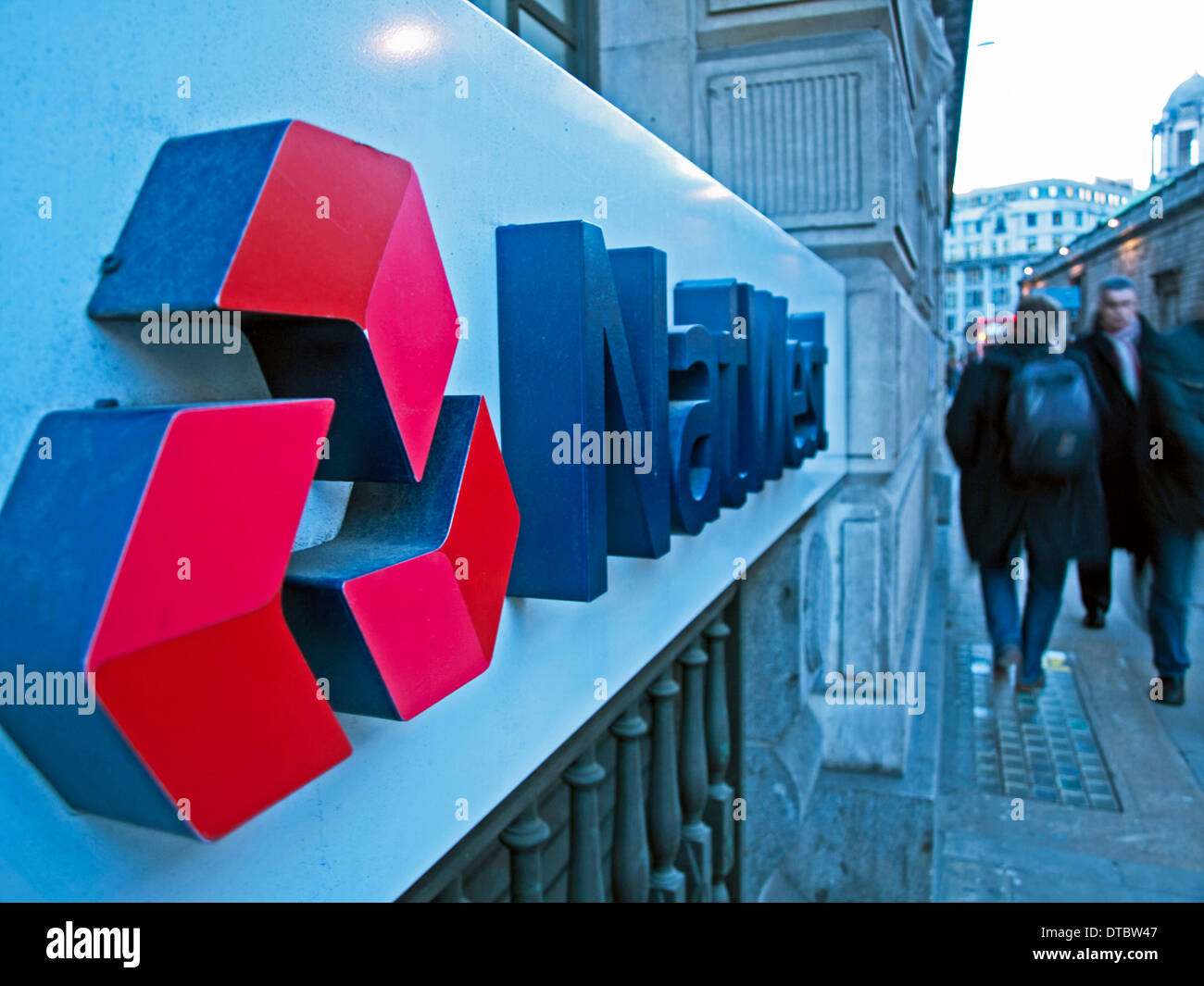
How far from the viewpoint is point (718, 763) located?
3.34 m

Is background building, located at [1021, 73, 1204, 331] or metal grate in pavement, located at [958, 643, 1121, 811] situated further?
metal grate in pavement, located at [958, 643, 1121, 811]

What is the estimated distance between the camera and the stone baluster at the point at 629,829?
2502mm

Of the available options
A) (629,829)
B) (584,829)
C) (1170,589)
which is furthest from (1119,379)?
(584,829)

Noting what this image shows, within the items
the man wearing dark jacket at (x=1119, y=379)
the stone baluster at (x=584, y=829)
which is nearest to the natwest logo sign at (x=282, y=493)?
the stone baluster at (x=584, y=829)

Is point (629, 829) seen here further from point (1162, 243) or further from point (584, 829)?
point (1162, 243)

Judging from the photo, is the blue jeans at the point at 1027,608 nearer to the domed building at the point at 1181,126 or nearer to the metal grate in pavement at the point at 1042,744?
the metal grate in pavement at the point at 1042,744

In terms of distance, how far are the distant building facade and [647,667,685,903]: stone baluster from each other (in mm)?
38178

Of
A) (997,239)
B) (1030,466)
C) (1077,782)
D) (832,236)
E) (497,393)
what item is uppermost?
(997,239)

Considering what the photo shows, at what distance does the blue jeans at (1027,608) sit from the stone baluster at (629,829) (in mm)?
2008

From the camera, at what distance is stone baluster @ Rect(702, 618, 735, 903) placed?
330 cm

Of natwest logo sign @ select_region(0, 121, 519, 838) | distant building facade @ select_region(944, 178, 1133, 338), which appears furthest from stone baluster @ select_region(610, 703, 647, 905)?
distant building facade @ select_region(944, 178, 1133, 338)

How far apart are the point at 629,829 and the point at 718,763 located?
0.87 meters

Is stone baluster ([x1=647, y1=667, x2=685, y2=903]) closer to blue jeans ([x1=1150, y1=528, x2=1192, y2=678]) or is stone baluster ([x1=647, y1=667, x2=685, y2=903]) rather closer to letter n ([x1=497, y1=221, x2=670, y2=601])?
letter n ([x1=497, y1=221, x2=670, y2=601])
